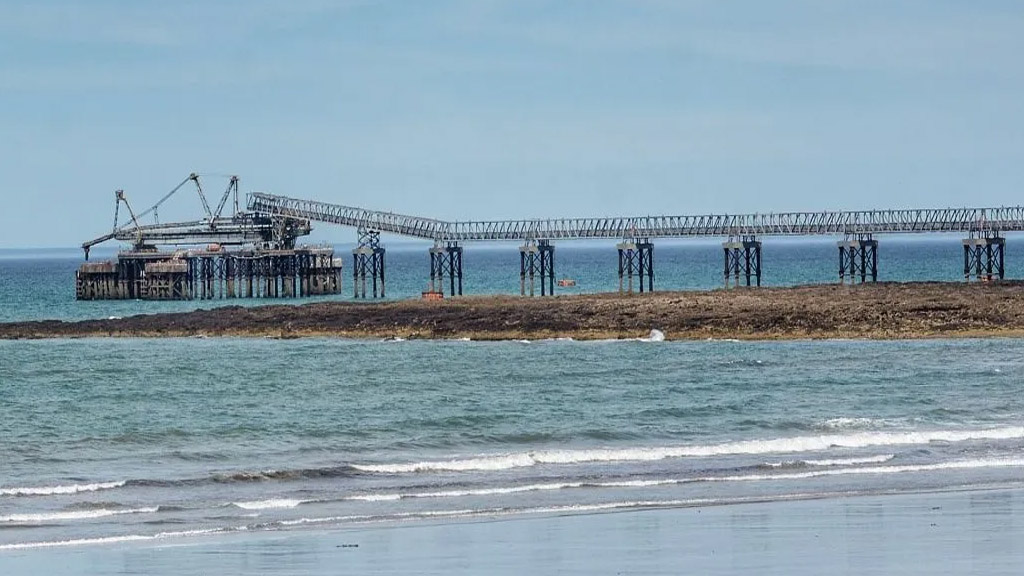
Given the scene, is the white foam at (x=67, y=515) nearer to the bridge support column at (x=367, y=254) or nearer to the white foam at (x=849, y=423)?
the white foam at (x=849, y=423)

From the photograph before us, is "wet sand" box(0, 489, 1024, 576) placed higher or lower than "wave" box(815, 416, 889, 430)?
higher

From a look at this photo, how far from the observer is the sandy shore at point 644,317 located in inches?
2114

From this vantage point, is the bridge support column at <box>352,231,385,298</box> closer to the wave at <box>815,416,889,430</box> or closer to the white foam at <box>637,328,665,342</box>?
the white foam at <box>637,328,665,342</box>

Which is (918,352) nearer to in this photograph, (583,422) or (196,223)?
(583,422)

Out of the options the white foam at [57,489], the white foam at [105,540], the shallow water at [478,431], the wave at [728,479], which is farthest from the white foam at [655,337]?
the white foam at [105,540]

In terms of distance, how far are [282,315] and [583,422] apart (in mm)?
30759

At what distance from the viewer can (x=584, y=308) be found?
58781 mm

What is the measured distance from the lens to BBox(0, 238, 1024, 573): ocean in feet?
76.0

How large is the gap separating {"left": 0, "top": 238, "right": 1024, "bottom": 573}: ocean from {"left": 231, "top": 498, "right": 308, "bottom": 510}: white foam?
0.06 metres

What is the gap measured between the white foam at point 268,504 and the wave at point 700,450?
341 cm

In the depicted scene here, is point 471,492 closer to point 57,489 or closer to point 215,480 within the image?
point 215,480

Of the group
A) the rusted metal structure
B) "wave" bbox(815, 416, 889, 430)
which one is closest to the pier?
the rusted metal structure

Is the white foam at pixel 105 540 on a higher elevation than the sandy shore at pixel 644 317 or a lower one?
lower

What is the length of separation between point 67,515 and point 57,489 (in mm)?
2348
